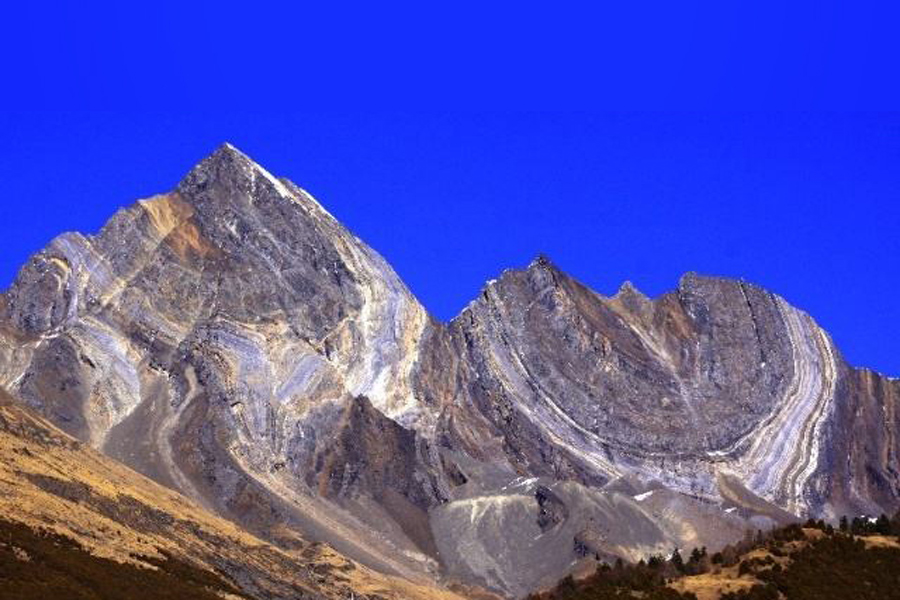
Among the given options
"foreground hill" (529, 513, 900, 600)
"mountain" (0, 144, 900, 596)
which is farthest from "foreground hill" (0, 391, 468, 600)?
"foreground hill" (529, 513, 900, 600)

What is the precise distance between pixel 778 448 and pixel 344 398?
40212 mm

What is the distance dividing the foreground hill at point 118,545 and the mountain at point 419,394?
1127 centimetres

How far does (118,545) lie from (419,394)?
73.1m

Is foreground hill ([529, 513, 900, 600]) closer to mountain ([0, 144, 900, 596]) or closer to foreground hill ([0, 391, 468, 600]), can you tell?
foreground hill ([0, 391, 468, 600])

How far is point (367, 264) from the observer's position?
529 feet


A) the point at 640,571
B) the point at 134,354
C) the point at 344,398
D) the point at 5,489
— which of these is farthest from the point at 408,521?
the point at 640,571

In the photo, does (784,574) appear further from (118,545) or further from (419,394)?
(419,394)

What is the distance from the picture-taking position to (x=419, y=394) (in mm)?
151875

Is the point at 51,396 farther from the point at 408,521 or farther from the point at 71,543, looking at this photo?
the point at 71,543

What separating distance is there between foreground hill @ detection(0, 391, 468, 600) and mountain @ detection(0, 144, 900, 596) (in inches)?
444

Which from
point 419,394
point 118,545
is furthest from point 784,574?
point 419,394

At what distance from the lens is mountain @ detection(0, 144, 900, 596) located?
13388 centimetres

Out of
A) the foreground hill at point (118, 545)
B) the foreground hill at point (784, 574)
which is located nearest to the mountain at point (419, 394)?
the foreground hill at point (118, 545)

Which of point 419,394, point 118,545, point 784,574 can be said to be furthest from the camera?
point 419,394
